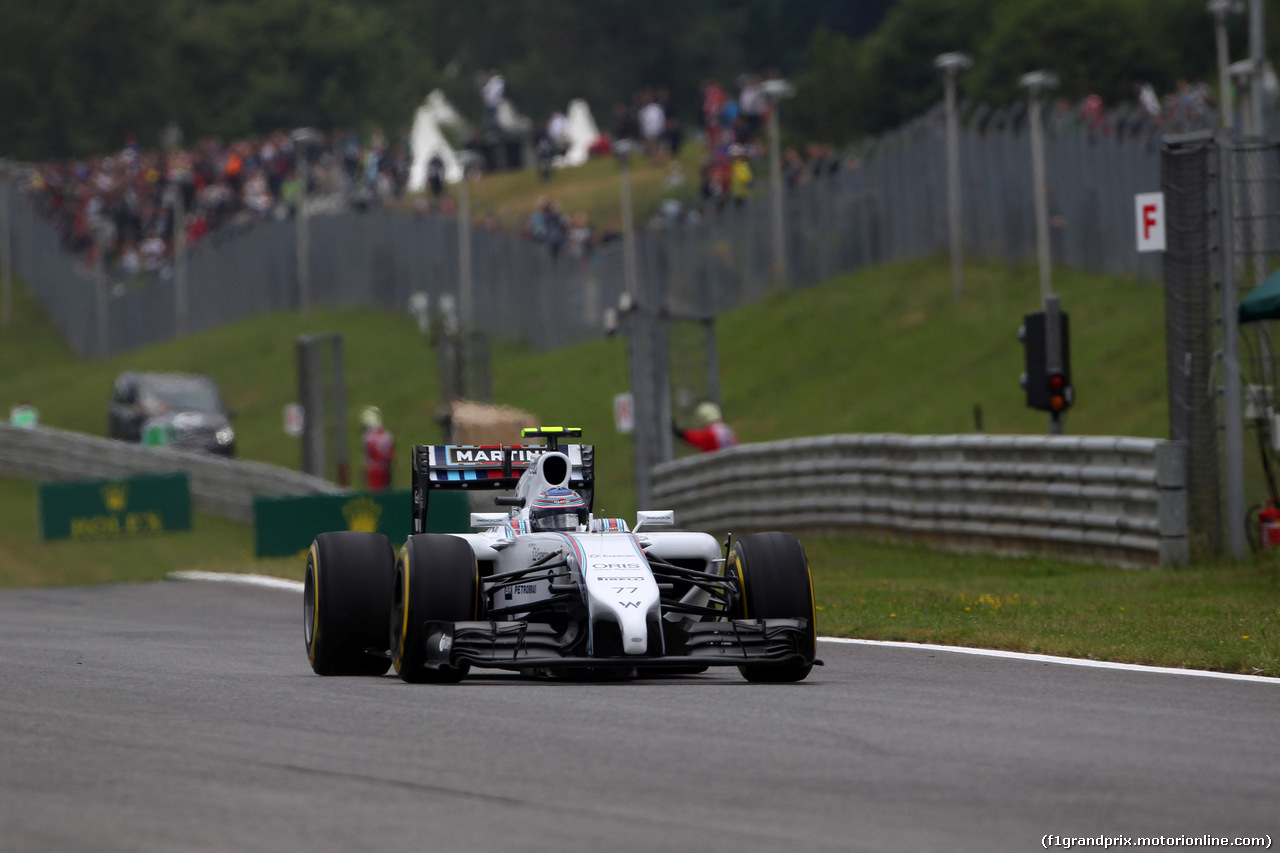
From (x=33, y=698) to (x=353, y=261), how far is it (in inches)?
1649

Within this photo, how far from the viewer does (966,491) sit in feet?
67.1

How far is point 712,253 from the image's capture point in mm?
39969


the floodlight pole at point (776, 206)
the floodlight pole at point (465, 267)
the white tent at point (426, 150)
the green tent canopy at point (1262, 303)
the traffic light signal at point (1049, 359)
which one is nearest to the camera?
the green tent canopy at point (1262, 303)

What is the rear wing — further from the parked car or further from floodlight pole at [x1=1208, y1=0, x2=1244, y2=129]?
the parked car

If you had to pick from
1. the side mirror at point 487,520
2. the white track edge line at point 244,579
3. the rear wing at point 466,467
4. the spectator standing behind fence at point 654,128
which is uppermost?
the spectator standing behind fence at point 654,128

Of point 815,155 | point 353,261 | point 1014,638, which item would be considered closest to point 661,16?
point 353,261

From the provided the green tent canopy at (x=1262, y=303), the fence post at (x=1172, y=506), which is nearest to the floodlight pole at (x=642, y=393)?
the fence post at (x=1172, y=506)

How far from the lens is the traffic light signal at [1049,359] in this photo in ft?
62.2

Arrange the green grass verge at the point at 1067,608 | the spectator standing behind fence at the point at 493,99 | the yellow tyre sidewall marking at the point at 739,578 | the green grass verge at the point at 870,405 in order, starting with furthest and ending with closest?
the spectator standing behind fence at the point at 493,99, the green grass verge at the point at 870,405, the green grass verge at the point at 1067,608, the yellow tyre sidewall marking at the point at 739,578

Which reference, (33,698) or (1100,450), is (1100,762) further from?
(1100,450)

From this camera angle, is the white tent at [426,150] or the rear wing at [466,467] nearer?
the rear wing at [466,467]

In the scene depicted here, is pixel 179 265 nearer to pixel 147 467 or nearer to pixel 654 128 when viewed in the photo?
pixel 654 128

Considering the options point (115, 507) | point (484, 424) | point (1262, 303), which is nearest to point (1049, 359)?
point (1262, 303)

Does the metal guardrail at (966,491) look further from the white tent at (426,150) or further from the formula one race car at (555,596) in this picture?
the white tent at (426,150)
